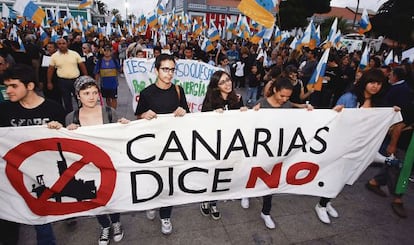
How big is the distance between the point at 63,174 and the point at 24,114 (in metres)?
0.61

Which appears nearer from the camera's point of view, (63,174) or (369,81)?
(63,174)

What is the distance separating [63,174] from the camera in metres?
2.21

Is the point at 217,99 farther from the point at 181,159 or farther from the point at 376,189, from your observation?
the point at 376,189

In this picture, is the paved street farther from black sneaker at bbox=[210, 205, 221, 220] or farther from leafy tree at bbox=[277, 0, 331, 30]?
leafy tree at bbox=[277, 0, 331, 30]

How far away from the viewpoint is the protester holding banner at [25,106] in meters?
2.12

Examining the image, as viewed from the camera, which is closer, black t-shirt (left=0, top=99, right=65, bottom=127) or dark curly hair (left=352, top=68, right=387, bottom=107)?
black t-shirt (left=0, top=99, right=65, bottom=127)

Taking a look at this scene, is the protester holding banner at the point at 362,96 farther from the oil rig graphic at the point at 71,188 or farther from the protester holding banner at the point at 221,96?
the oil rig graphic at the point at 71,188

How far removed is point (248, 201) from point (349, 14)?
262 feet

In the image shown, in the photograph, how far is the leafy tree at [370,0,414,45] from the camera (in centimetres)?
2669

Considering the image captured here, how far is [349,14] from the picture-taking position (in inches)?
2660

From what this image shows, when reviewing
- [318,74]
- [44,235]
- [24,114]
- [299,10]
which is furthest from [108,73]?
[299,10]

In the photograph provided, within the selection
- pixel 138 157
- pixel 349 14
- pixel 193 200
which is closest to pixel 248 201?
pixel 193 200

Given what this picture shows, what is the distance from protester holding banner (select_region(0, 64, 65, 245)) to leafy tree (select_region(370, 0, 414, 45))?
32980 mm

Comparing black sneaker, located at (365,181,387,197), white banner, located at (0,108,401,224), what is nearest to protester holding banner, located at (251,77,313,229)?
white banner, located at (0,108,401,224)
